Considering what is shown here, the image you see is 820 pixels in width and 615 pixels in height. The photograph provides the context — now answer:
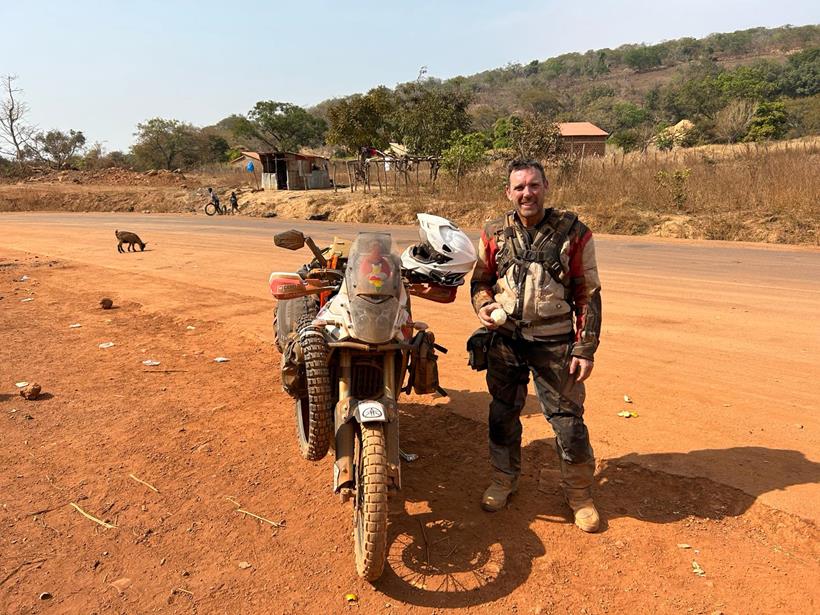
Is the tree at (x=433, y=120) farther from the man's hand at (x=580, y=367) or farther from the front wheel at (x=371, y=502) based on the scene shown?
the front wheel at (x=371, y=502)

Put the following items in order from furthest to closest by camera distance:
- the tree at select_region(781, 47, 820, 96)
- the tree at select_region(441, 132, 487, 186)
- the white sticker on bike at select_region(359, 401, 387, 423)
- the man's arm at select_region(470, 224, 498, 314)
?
the tree at select_region(781, 47, 820, 96) → the tree at select_region(441, 132, 487, 186) → the man's arm at select_region(470, 224, 498, 314) → the white sticker on bike at select_region(359, 401, 387, 423)

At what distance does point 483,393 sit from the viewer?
502 cm

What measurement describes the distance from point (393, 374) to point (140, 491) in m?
1.87

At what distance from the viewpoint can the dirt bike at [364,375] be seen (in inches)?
100

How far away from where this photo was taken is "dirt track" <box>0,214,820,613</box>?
264cm

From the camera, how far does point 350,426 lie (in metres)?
2.75

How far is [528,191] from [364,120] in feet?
118

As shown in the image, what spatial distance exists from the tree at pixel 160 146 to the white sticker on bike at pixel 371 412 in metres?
57.9

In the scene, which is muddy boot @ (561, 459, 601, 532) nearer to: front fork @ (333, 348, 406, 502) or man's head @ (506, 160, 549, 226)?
front fork @ (333, 348, 406, 502)

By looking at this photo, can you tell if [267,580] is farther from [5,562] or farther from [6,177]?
[6,177]

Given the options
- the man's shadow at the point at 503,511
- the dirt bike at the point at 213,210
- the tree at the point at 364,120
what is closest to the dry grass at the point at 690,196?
the dirt bike at the point at 213,210

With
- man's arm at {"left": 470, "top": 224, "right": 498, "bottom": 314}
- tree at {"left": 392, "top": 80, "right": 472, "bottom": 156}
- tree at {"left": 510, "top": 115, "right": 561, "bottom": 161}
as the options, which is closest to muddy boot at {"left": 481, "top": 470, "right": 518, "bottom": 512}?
man's arm at {"left": 470, "top": 224, "right": 498, "bottom": 314}

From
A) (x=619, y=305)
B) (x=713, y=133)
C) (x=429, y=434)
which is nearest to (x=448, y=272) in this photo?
(x=429, y=434)

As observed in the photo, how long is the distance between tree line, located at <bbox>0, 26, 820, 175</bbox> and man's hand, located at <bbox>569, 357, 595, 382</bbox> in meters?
21.0
